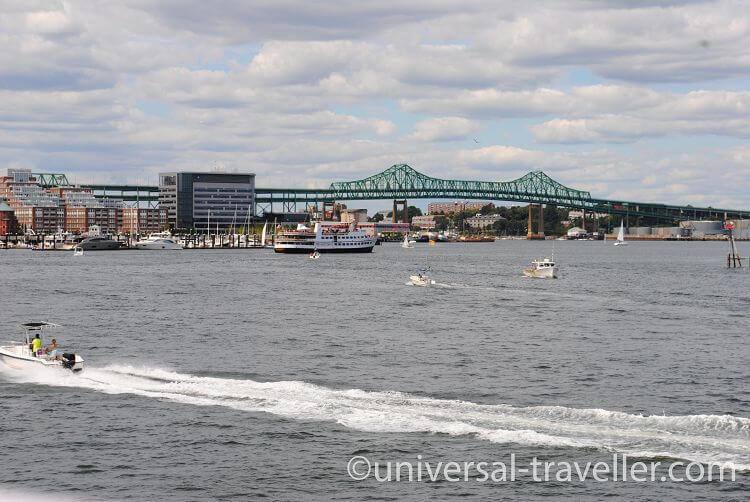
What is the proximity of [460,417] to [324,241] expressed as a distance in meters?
153

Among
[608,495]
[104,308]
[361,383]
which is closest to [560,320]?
[361,383]

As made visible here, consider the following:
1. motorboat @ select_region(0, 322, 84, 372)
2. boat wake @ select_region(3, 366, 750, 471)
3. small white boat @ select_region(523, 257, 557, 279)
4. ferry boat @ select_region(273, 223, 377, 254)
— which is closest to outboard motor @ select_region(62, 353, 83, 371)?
motorboat @ select_region(0, 322, 84, 372)

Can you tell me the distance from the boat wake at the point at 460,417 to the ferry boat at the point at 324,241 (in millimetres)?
144763

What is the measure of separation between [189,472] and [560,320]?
119ft

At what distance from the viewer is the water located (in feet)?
78.4

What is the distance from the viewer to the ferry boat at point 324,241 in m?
181

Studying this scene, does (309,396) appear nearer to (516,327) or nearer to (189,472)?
(189,472)

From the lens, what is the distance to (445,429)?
90.4 feet

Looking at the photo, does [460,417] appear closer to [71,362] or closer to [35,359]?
[71,362]

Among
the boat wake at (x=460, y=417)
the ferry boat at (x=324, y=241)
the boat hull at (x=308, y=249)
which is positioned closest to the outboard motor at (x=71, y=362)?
the boat wake at (x=460, y=417)

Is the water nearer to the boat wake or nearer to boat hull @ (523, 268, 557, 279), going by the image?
the boat wake

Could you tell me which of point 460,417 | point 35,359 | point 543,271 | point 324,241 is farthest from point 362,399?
point 324,241

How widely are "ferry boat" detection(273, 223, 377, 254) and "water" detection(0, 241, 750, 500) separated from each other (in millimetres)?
117438

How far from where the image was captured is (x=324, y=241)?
Answer: 181625 mm
